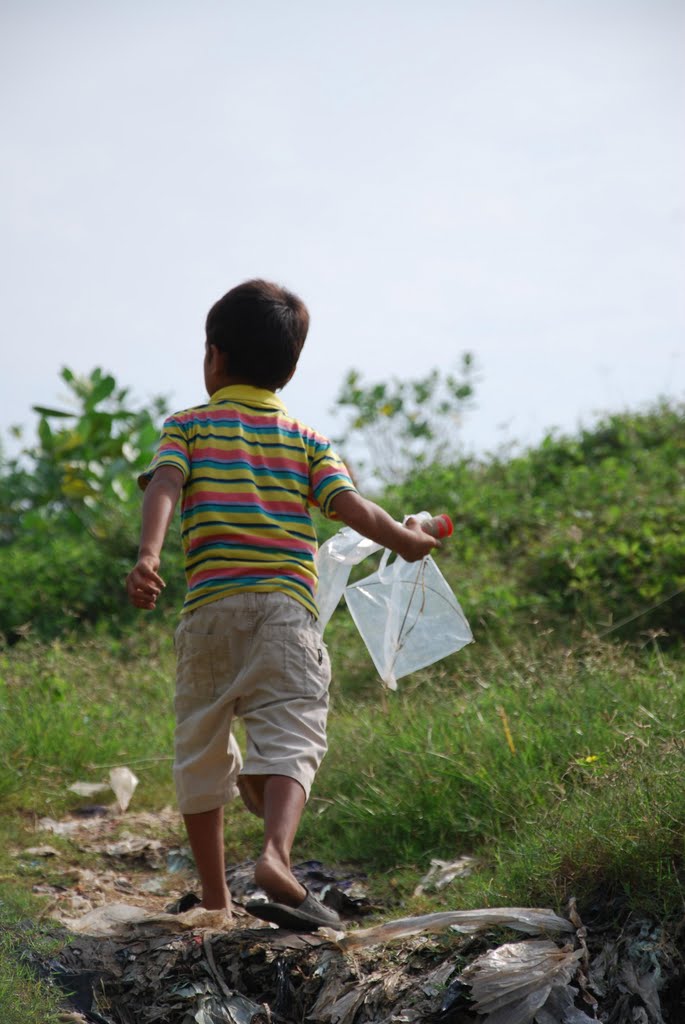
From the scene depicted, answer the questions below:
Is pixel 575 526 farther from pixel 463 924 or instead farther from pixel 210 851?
pixel 463 924

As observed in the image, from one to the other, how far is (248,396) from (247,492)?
0.30 m

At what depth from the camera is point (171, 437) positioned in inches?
116

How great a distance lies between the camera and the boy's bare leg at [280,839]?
256 centimetres

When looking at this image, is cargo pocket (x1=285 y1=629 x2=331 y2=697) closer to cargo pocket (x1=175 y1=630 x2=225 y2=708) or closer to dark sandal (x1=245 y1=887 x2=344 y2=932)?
cargo pocket (x1=175 y1=630 x2=225 y2=708)

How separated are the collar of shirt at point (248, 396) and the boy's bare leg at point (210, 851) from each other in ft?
3.54

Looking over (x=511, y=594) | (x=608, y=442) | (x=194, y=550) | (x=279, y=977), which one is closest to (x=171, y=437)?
(x=194, y=550)

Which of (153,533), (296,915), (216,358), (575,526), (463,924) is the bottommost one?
(463,924)

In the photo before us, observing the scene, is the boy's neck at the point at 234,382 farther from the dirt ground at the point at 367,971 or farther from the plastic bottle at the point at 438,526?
the dirt ground at the point at 367,971

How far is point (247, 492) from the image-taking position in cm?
290

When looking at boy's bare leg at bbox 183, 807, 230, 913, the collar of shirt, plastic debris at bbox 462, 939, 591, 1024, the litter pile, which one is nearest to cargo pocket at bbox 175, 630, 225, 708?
boy's bare leg at bbox 183, 807, 230, 913

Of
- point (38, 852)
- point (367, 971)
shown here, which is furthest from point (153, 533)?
point (38, 852)

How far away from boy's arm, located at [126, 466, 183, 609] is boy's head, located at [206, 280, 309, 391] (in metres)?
0.39

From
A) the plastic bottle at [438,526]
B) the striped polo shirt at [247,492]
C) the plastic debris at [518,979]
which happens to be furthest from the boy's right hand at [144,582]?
the plastic debris at [518,979]

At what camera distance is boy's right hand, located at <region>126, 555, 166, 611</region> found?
256cm
